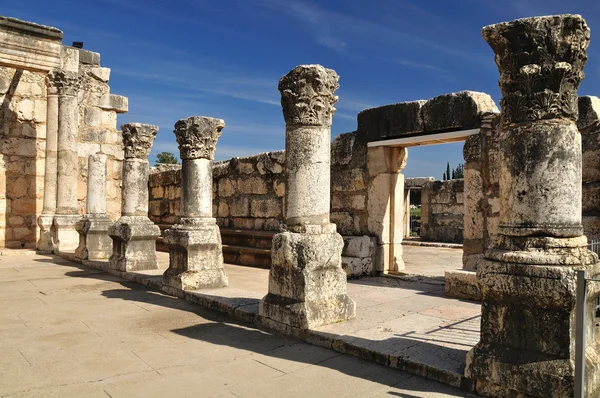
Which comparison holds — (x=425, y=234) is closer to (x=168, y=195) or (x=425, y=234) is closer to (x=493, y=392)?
(x=168, y=195)

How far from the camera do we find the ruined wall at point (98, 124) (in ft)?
43.1

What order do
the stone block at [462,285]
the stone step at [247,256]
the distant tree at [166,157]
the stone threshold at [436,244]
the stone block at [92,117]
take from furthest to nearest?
1. the distant tree at [166,157]
2. the stone threshold at [436,244]
3. the stone block at [92,117]
4. the stone step at [247,256]
5. the stone block at [462,285]

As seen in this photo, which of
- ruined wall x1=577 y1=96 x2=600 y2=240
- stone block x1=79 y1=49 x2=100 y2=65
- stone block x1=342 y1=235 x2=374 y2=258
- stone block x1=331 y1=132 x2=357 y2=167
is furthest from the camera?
stone block x1=79 y1=49 x2=100 y2=65

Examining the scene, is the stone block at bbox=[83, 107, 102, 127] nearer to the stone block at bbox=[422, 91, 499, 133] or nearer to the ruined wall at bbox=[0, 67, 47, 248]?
the ruined wall at bbox=[0, 67, 47, 248]

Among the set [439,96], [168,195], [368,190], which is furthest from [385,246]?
[168,195]

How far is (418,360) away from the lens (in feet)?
11.9

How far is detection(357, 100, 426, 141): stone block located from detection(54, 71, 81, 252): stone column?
749 cm

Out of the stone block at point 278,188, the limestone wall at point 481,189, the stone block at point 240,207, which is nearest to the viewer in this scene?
the limestone wall at point 481,189

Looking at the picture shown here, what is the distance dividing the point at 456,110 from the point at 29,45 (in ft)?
33.7

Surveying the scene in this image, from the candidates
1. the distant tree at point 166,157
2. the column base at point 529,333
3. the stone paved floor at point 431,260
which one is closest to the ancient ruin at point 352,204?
the column base at point 529,333

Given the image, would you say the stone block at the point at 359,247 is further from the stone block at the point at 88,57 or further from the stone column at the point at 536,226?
the stone block at the point at 88,57

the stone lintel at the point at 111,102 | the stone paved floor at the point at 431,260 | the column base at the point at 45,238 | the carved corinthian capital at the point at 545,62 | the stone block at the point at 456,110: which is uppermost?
the stone lintel at the point at 111,102

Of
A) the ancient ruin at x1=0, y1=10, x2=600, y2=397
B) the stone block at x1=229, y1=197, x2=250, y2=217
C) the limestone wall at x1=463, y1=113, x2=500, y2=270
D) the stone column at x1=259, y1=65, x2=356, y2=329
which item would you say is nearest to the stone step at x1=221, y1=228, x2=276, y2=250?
the ancient ruin at x1=0, y1=10, x2=600, y2=397

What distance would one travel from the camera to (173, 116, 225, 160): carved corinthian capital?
688 cm
